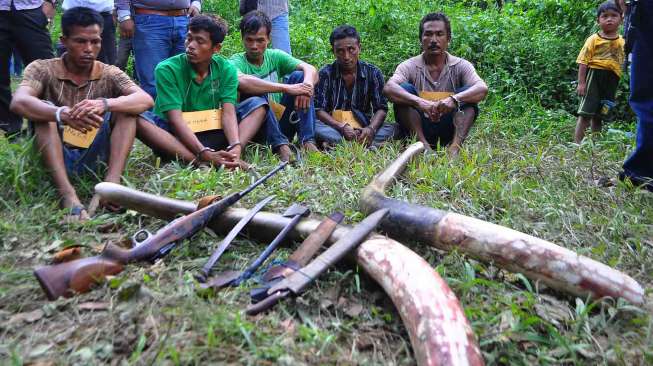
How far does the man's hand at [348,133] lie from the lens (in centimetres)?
461

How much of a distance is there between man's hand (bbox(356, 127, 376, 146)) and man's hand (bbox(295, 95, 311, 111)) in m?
0.52

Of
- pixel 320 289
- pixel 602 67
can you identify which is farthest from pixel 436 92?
pixel 320 289

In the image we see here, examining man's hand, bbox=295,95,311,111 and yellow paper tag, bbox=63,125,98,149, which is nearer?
yellow paper tag, bbox=63,125,98,149

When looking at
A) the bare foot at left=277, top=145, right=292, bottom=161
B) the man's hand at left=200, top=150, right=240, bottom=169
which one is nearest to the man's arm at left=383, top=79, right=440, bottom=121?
the bare foot at left=277, top=145, right=292, bottom=161

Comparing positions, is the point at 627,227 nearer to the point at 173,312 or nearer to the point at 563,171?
the point at 563,171

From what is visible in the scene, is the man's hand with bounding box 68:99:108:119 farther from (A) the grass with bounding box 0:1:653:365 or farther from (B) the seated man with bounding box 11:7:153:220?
(A) the grass with bounding box 0:1:653:365

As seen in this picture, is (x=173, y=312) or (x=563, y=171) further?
(x=563, y=171)

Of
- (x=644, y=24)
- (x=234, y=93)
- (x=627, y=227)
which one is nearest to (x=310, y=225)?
(x=627, y=227)

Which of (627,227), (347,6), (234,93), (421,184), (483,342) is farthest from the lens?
(347,6)

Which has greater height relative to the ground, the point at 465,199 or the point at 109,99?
the point at 109,99

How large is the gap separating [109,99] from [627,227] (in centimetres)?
305

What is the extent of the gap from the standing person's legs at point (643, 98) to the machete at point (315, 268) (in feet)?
6.65

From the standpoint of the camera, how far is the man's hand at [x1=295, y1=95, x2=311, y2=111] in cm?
444

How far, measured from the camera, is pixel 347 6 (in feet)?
27.6
